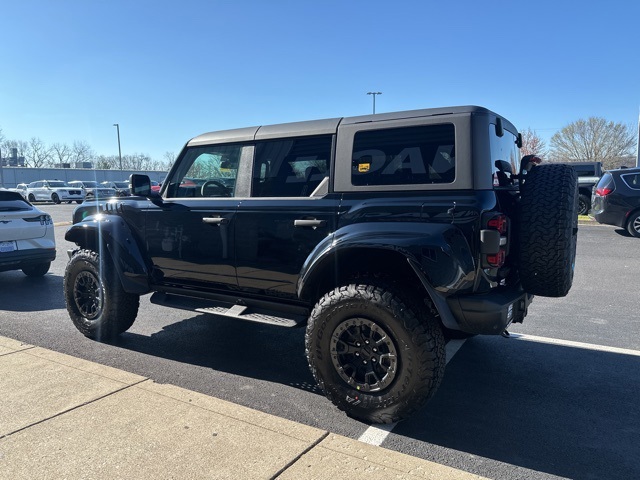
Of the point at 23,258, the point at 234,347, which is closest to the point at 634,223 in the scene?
the point at 234,347

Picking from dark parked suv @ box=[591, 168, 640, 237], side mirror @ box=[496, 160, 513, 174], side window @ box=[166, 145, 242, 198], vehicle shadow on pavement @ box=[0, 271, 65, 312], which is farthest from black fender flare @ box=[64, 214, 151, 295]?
dark parked suv @ box=[591, 168, 640, 237]

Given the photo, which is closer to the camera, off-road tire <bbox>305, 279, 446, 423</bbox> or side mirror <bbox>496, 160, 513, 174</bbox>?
off-road tire <bbox>305, 279, 446, 423</bbox>

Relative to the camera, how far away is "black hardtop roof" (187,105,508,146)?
10.6ft

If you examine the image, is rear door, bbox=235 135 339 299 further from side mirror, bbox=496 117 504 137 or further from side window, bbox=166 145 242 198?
side mirror, bbox=496 117 504 137

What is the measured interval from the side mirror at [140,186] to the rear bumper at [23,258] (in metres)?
4.06

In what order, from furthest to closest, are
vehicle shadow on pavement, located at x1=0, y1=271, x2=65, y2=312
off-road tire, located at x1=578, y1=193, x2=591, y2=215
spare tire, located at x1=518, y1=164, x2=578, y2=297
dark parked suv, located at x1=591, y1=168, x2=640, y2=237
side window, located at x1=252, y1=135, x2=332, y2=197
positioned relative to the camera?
off-road tire, located at x1=578, y1=193, x2=591, y2=215 → dark parked suv, located at x1=591, y1=168, x2=640, y2=237 → vehicle shadow on pavement, located at x1=0, y1=271, x2=65, y2=312 → side window, located at x1=252, y1=135, x2=332, y2=197 → spare tire, located at x1=518, y1=164, x2=578, y2=297

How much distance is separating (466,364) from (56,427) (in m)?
3.13

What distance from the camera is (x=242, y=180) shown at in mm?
4094

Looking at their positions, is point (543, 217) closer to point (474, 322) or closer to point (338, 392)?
point (474, 322)

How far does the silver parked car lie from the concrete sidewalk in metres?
4.31

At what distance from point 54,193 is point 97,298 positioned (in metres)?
35.3

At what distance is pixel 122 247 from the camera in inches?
180

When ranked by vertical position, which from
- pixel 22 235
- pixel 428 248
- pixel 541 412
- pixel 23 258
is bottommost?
pixel 541 412

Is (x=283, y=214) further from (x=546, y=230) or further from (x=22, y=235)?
(x=22, y=235)
